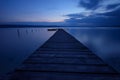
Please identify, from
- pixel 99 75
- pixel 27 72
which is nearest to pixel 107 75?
pixel 99 75

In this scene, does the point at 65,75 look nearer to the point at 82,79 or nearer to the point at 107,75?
the point at 82,79

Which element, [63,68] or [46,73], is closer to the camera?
[46,73]

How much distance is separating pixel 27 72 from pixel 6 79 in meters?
0.46

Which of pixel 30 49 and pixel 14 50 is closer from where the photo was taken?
pixel 14 50

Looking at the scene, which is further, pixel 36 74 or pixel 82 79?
pixel 36 74

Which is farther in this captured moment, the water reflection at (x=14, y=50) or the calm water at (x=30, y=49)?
the calm water at (x=30, y=49)

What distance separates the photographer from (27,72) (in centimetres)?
296

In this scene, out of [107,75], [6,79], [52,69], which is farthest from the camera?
[52,69]

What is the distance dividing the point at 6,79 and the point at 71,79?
104 cm

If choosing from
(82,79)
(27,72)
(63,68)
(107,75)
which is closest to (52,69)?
(63,68)

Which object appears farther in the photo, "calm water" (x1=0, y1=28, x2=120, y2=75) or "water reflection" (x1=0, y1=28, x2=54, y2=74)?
"calm water" (x1=0, y1=28, x2=120, y2=75)

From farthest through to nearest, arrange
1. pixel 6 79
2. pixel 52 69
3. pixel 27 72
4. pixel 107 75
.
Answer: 1. pixel 52 69
2. pixel 27 72
3. pixel 107 75
4. pixel 6 79

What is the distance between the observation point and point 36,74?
112 inches

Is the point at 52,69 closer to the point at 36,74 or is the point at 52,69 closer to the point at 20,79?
the point at 36,74
